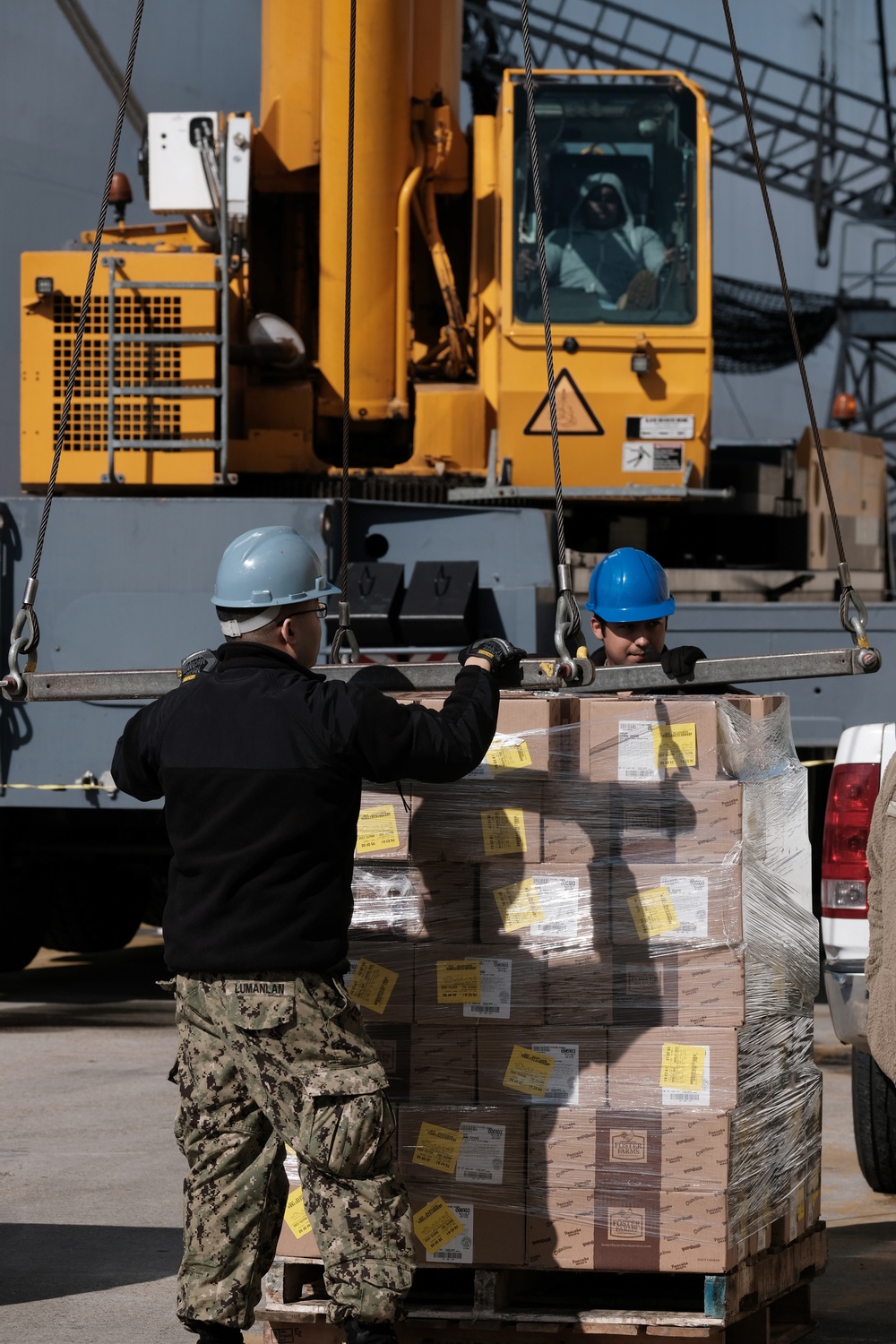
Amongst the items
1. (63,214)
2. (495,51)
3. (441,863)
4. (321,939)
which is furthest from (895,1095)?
(495,51)

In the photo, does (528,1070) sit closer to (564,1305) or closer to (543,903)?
(543,903)

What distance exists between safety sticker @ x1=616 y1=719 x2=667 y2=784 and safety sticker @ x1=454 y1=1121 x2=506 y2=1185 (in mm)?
851

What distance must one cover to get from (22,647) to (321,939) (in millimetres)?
1288

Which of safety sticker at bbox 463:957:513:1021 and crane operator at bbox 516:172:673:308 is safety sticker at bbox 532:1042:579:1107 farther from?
crane operator at bbox 516:172:673:308

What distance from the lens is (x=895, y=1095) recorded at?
5547 millimetres

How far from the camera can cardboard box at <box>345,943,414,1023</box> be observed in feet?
13.7

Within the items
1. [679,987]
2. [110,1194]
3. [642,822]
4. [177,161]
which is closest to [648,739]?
[642,822]

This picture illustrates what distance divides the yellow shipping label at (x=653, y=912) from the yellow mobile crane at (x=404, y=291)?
5.11 metres

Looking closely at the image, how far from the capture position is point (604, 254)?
9.01 metres

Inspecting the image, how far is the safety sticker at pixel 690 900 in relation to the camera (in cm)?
412

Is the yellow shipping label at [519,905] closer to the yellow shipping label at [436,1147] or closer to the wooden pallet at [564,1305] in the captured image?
the yellow shipping label at [436,1147]

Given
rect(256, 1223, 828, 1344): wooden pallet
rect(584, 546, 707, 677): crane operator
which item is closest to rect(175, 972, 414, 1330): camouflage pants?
rect(256, 1223, 828, 1344): wooden pallet

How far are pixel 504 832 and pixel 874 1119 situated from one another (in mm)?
2104

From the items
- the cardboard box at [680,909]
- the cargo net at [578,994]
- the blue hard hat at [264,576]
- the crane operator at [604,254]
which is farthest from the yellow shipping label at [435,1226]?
the crane operator at [604,254]
